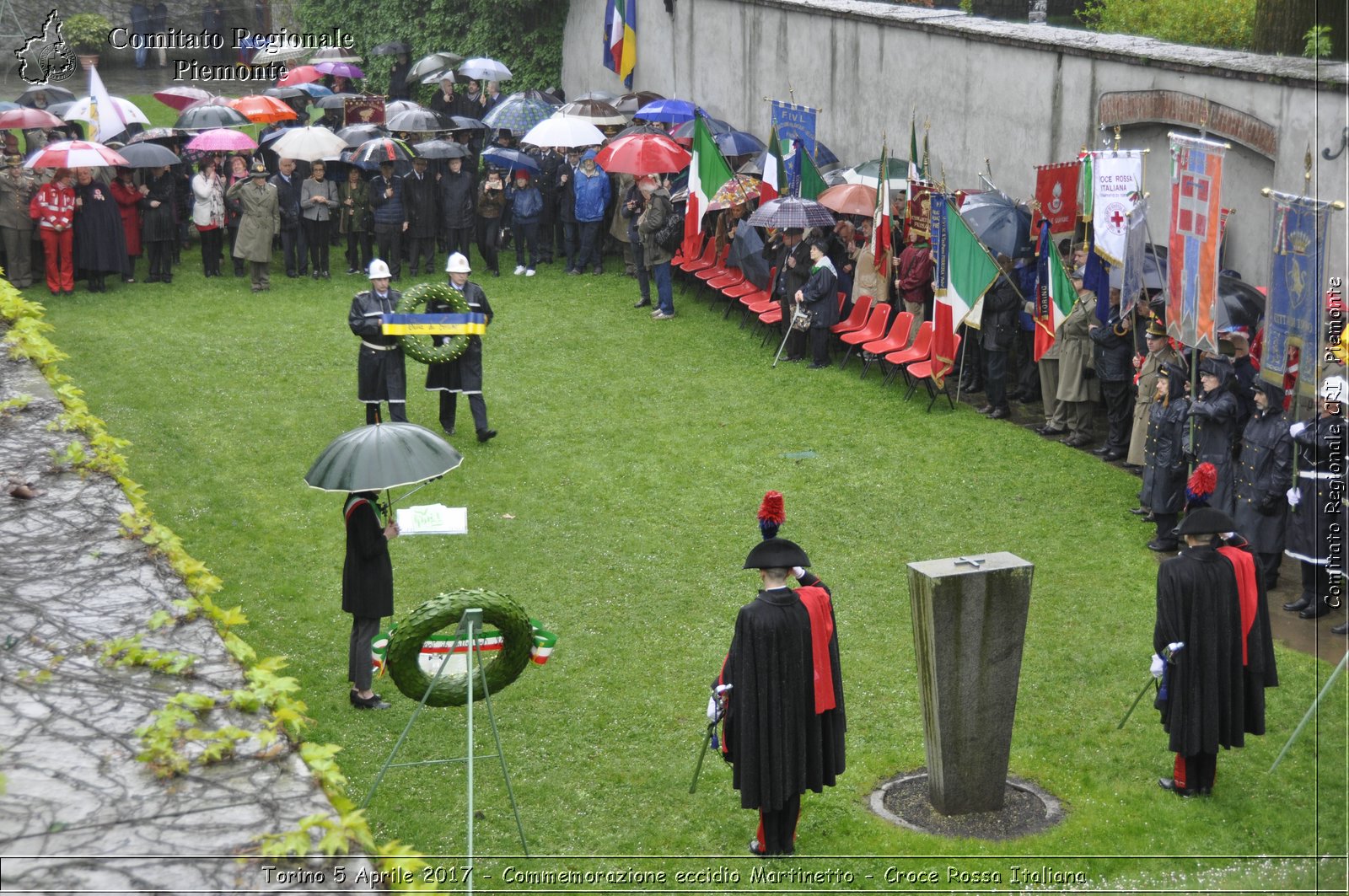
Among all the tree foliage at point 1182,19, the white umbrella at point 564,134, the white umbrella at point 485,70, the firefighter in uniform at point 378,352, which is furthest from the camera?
the white umbrella at point 485,70

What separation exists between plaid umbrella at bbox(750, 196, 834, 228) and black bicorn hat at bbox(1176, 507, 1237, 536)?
9314 millimetres

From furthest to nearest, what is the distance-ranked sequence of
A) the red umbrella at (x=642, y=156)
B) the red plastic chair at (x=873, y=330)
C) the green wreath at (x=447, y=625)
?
the red umbrella at (x=642, y=156)
the red plastic chair at (x=873, y=330)
the green wreath at (x=447, y=625)

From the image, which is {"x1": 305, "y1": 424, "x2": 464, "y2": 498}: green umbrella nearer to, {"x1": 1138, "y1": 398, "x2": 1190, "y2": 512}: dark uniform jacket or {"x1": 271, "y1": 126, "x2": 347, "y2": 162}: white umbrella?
{"x1": 1138, "y1": 398, "x2": 1190, "y2": 512}: dark uniform jacket

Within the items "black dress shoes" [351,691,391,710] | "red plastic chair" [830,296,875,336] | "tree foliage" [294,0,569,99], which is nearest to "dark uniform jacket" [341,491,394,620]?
"black dress shoes" [351,691,391,710]

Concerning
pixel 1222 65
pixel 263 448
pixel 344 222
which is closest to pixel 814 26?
pixel 344 222

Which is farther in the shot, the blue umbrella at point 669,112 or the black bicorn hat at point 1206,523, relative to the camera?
the blue umbrella at point 669,112

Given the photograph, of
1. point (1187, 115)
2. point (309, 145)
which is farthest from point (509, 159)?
point (1187, 115)

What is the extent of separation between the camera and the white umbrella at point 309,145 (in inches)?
852

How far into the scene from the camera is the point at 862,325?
17.9 meters

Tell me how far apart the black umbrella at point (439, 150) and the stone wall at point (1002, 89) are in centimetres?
487

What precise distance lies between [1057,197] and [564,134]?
8850 millimetres

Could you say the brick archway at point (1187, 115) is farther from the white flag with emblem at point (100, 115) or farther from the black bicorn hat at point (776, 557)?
the white flag with emblem at point (100, 115)

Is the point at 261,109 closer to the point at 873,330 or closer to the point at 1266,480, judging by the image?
the point at 873,330

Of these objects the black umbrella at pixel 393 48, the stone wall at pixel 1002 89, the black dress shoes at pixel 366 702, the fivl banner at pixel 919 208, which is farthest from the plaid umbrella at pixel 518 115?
the black dress shoes at pixel 366 702
